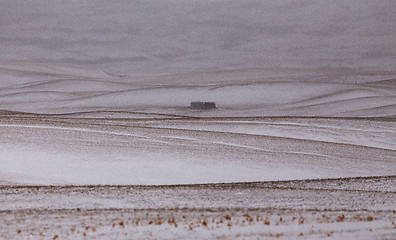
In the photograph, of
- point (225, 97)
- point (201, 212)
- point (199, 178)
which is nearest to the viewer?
point (201, 212)

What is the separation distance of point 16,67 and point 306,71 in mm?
20303

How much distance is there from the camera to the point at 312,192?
278 inches

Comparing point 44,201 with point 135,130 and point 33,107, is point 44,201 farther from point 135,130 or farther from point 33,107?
point 33,107

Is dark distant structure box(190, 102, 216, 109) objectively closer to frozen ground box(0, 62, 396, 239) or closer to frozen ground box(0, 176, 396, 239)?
frozen ground box(0, 62, 396, 239)

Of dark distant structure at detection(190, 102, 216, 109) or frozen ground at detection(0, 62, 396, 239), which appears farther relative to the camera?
dark distant structure at detection(190, 102, 216, 109)

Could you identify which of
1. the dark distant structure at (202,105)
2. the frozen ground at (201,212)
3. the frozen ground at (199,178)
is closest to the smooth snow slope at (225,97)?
the dark distant structure at (202,105)

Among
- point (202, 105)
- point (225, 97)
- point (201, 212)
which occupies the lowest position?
point (201, 212)

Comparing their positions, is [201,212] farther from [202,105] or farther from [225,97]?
[225,97]

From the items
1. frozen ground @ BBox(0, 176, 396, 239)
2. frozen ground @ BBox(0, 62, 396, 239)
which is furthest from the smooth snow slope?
frozen ground @ BBox(0, 176, 396, 239)

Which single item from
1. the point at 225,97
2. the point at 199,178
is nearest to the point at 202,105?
the point at 225,97

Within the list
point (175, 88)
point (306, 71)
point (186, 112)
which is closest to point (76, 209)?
point (186, 112)

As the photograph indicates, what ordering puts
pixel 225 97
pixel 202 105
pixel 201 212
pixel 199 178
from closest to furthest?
pixel 201 212 → pixel 199 178 → pixel 202 105 → pixel 225 97

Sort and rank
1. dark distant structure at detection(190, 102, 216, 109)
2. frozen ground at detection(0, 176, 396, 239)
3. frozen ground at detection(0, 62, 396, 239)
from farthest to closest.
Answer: dark distant structure at detection(190, 102, 216, 109) → frozen ground at detection(0, 62, 396, 239) → frozen ground at detection(0, 176, 396, 239)

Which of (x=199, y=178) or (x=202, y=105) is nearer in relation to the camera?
(x=199, y=178)
